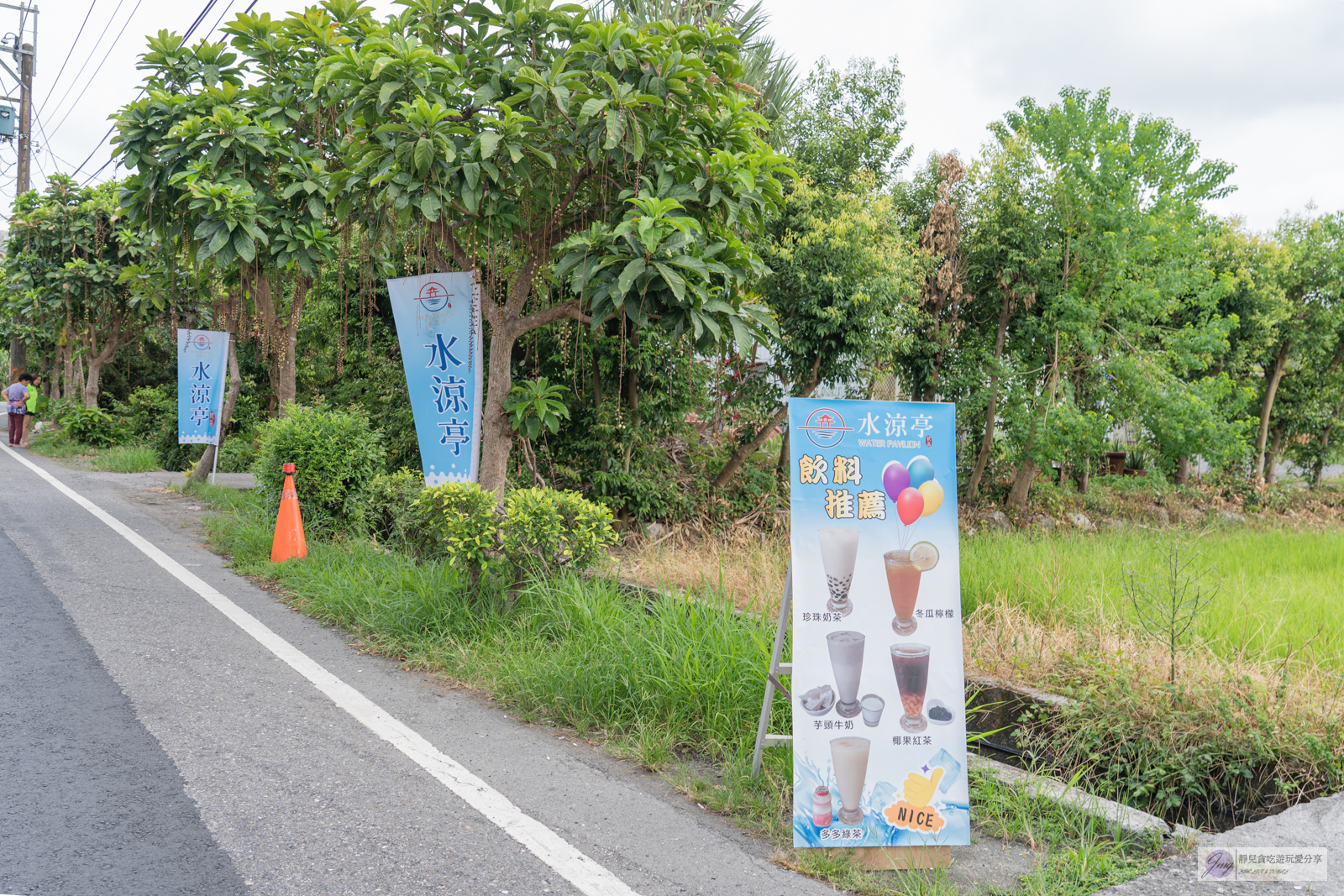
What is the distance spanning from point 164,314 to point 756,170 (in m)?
18.4

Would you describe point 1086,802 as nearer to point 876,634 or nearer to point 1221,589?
point 876,634

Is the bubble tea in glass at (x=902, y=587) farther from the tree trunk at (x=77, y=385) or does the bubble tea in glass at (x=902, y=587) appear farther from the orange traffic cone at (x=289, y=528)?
the tree trunk at (x=77, y=385)

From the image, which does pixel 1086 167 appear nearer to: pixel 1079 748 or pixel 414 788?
pixel 1079 748

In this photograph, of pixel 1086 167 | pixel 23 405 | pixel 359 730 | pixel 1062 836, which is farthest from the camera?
pixel 23 405

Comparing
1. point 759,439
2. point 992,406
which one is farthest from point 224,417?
point 992,406

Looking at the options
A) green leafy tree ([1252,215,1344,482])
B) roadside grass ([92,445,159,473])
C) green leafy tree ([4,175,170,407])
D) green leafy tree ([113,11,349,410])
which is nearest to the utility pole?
green leafy tree ([4,175,170,407])

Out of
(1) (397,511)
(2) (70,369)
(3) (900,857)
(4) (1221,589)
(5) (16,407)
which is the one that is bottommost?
(3) (900,857)

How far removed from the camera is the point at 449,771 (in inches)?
156

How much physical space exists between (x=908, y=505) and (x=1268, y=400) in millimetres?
16979

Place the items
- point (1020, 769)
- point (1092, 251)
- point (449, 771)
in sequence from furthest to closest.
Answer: point (1092, 251) → point (1020, 769) → point (449, 771)

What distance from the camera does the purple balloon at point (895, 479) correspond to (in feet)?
12.0

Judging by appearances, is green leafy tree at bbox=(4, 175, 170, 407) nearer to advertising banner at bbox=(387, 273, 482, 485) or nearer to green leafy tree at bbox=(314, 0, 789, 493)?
advertising banner at bbox=(387, 273, 482, 485)

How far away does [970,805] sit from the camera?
12.7ft

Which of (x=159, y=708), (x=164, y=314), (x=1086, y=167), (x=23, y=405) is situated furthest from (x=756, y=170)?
(x=23, y=405)
